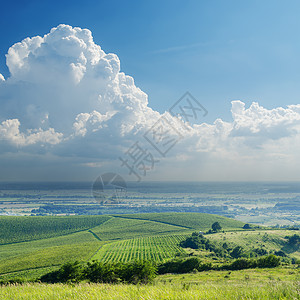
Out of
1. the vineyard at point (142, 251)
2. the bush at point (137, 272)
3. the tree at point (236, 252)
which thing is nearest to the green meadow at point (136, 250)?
the vineyard at point (142, 251)

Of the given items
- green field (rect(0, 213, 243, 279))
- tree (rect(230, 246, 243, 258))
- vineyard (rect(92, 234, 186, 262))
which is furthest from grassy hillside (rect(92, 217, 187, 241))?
tree (rect(230, 246, 243, 258))

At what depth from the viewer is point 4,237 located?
16062 centimetres

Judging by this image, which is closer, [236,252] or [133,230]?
[236,252]

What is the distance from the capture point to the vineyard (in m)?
94.2

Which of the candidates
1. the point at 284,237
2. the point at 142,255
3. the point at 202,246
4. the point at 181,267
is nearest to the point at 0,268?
the point at 142,255

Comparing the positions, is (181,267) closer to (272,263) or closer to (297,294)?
(272,263)

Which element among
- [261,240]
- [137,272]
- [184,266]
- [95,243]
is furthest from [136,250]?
[137,272]

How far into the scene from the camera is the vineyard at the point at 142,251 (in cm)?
9425

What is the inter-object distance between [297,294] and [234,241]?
118306 mm

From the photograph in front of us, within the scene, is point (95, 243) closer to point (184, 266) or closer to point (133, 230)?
point (133, 230)

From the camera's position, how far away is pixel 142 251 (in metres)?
105

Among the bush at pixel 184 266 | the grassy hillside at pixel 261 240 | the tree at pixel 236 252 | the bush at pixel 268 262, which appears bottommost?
the grassy hillside at pixel 261 240

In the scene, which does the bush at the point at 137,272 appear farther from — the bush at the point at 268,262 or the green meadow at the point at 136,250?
the bush at the point at 268,262

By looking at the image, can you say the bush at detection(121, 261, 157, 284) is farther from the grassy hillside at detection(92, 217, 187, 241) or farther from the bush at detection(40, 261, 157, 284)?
the grassy hillside at detection(92, 217, 187, 241)
